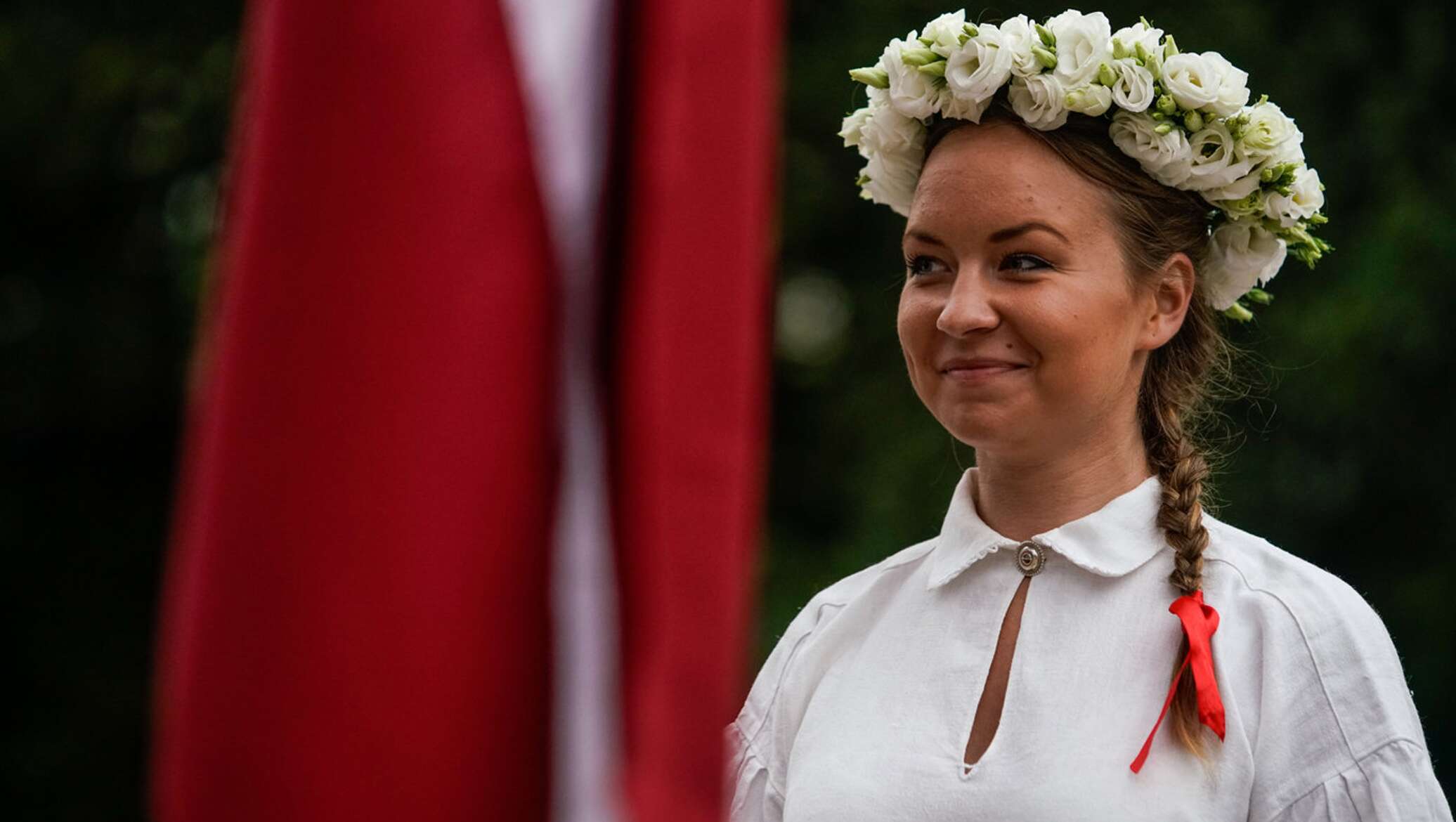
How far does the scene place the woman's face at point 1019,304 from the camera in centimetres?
229

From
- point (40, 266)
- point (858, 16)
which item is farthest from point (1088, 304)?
point (40, 266)

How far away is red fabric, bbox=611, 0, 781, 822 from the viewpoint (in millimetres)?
937

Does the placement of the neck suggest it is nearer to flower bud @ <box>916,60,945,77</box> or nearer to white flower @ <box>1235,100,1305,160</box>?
white flower @ <box>1235,100,1305,160</box>

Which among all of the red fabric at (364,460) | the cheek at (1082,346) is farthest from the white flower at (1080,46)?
the red fabric at (364,460)

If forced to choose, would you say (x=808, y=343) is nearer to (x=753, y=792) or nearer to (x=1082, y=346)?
(x=753, y=792)

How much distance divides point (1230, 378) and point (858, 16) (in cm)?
499

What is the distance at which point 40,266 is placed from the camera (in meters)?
8.34

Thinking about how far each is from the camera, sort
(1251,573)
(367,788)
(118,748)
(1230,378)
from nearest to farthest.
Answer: (367,788), (1251,573), (1230,378), (118,748)

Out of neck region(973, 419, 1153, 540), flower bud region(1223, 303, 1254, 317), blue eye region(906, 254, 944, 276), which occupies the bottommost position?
neck region(973, 419, 1153, 540)

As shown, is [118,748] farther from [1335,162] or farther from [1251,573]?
[1251,573]

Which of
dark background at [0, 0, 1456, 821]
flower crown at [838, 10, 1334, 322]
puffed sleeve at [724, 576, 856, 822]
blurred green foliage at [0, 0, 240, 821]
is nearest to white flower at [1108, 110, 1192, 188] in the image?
flower crown at [838, 10, 1334, 322]

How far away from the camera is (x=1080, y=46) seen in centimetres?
244

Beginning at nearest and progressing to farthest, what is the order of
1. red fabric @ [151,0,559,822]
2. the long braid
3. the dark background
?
red fabric @ [151,0,559,822] < the long braid < the dark background

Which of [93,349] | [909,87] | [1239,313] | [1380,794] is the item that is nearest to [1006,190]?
[909,87]
